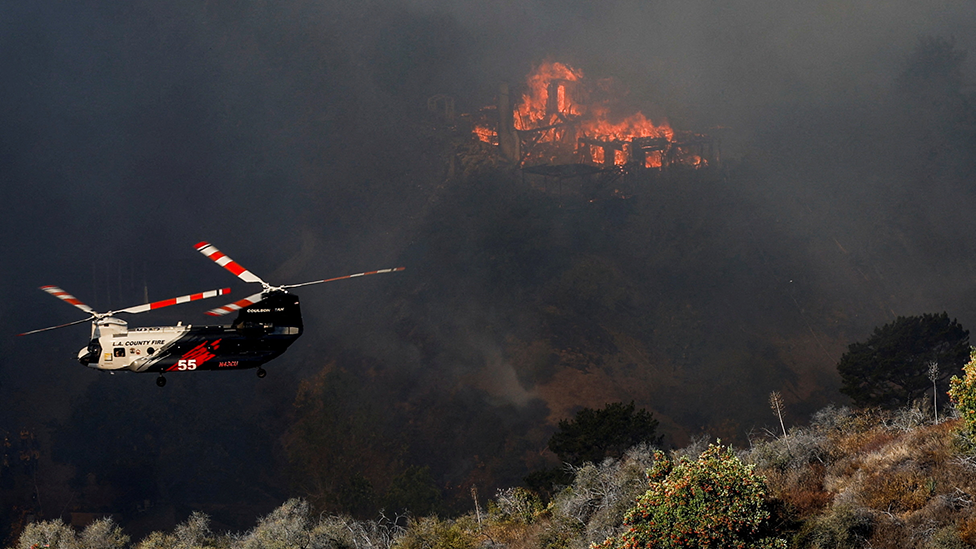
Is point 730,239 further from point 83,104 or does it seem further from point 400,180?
point 83,104

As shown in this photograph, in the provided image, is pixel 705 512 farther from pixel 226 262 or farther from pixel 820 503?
pixel 226 262

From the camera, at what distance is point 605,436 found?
2437 inches

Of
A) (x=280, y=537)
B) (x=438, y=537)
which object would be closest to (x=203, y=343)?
(x=280, y=537)

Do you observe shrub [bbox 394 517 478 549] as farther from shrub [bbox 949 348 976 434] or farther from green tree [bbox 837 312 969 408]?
green tree [bbox 837 312 969 408]

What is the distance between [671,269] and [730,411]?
3586 cm

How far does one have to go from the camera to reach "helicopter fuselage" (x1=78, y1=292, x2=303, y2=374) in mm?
34469

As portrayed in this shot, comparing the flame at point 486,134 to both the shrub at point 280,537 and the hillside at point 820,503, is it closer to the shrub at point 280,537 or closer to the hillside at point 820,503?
the hillside at point 820,503

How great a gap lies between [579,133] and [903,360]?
350ft

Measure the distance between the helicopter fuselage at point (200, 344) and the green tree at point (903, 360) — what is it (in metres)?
53.9

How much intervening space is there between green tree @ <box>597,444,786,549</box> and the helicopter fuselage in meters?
18.9

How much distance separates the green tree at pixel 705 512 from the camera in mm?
23594

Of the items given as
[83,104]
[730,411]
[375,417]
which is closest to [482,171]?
[375,417]

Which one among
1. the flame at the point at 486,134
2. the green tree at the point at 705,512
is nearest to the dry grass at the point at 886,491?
the green tree at the point at 705,512

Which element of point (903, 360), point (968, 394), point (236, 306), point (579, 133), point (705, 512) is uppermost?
point (579, 133)
